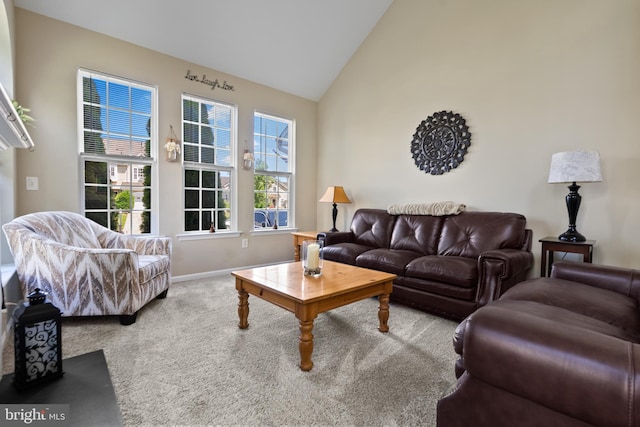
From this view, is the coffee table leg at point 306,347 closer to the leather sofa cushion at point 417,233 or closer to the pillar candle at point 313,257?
the pillar candle at point 313,257

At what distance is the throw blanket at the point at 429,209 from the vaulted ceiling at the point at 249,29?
96.9 inches

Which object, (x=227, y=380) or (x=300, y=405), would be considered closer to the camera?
(x=300, y=405)

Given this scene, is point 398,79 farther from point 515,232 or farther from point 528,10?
point 515,232

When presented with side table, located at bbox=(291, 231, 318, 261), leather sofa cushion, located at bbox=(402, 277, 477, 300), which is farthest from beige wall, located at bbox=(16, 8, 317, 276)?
leather sofa cushion, located at bbox=(402, 277, 477, 300)

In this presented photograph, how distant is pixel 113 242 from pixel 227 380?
214cm

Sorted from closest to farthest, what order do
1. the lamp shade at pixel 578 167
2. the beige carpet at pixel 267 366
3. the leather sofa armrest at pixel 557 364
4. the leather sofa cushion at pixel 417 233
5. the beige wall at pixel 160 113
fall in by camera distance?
the leather sofa armrest at pixel 557 364
the beige carpet at pixel 267 366
the lamp shade at pixel 578 167
the beige wall at pixel 160 113
the leather sofa cushion at pixel 417 233

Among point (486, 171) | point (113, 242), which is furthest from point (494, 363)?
point (113, 242)

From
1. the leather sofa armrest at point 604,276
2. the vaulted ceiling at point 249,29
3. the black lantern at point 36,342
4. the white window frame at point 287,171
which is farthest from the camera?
the white window frame at point 287,171

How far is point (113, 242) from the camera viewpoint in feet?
10.1

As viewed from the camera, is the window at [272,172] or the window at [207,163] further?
the window at [272,172]

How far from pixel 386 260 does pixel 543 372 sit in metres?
2.17

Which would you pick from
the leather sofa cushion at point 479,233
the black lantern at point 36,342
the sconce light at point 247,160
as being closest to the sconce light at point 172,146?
the sconce light at point 247,160

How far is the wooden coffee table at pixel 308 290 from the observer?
1.86 metres

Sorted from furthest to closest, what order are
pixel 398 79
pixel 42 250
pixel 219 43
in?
pixel 398 79 < pixel 219 43 < pixel 42 250
